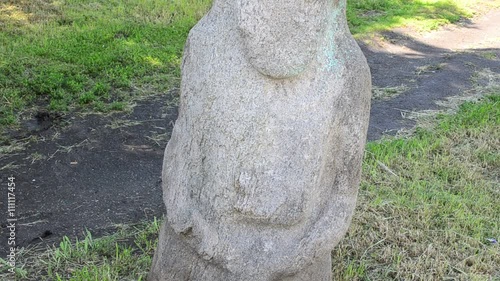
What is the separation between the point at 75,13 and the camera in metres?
7.32

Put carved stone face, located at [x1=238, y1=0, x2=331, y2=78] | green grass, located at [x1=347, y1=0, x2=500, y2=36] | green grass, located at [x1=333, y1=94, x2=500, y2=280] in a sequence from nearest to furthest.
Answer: carved stone face, located at [x1=238, y1=0, x2=331, y2=78] → green grass, located at [x1=333, y1=94, x2=500, y2=280] → green grass, located at [x1=347, y1=0, x2=500, y2=36]

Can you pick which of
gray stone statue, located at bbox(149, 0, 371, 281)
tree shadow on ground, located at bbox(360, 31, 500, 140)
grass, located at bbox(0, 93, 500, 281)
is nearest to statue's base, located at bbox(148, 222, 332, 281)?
gray stone statue, located at bbox(149, 0, 371, 281)

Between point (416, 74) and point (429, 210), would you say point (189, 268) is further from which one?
point (416, 74)

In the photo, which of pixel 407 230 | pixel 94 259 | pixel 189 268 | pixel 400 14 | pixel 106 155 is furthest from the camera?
pixel 400 14

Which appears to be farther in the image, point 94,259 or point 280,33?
point 94,259

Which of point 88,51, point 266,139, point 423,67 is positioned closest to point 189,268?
point 266,139

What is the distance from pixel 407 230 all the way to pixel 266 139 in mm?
1823

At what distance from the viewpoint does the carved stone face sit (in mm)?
1933

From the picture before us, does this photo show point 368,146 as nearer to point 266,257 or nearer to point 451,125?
point 451,125

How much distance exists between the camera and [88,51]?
6324mm

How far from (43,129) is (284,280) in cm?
330

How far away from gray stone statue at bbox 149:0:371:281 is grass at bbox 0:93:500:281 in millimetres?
764

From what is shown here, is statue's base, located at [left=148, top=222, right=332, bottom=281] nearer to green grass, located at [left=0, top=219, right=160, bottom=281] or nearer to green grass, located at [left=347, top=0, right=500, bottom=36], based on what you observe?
green grass, located at [left=0, top=219, right=160, bottom=281]

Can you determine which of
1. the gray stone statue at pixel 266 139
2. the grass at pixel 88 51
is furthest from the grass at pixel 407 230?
the grass at pixel 88 51
